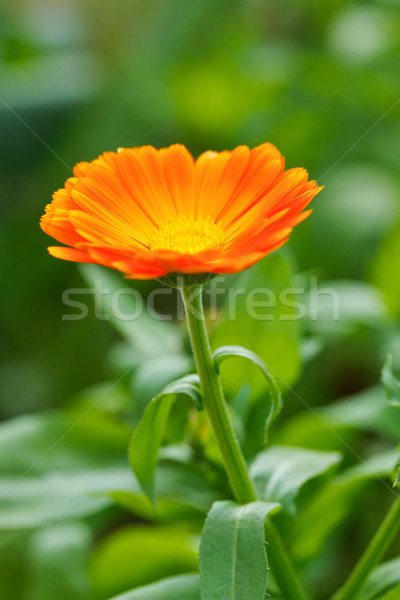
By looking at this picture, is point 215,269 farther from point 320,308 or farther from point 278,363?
point 320,308

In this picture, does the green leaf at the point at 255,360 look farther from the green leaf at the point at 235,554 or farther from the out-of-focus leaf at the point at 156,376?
the out-of-focus leaf at the point at 156,376

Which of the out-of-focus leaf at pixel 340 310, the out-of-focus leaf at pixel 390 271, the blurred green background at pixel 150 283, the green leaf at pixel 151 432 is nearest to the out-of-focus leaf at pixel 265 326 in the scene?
the blurred green background at pixel 150 283

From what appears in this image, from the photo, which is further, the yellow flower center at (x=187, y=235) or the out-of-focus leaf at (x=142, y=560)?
the out-of-focus leaf at (x=142, y=560)

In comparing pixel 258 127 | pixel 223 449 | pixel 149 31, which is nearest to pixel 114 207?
pixel 223 449

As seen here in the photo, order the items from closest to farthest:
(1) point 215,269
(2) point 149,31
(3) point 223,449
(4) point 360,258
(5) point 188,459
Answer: (1) point 215,269, (3) point 223,449, (5) point 188,459, (4) point 360,258, (2) point 149,31

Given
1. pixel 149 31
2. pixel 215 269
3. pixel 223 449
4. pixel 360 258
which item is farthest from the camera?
pixel 149 31

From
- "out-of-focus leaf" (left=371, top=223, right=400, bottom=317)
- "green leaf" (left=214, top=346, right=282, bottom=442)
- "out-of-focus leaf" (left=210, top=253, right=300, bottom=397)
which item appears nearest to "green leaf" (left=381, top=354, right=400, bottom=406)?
"green leaf" (left=214, top=346, right=282, bottom=442)

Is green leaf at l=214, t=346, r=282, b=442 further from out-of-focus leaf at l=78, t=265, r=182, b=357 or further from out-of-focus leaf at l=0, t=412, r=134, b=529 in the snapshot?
out-of-focus leaf at l=78, t=265, r=182, b=357
